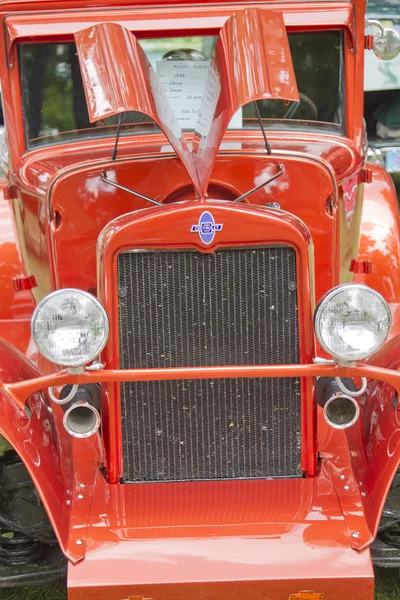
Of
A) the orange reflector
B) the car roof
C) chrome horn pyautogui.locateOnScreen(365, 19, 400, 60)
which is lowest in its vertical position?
the orange reflector

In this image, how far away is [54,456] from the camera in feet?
10.4

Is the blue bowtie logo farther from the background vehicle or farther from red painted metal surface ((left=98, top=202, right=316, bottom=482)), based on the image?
the background vehicle

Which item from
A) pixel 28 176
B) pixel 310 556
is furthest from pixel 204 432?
pixel 28 176

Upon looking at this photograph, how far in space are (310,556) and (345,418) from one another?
0.52 m

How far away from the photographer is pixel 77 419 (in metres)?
2.94

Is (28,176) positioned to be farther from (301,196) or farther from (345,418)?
(345,418)

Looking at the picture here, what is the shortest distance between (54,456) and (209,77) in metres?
1.52

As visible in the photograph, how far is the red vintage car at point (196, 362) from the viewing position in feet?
9.03

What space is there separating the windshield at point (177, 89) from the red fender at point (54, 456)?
1.12 m

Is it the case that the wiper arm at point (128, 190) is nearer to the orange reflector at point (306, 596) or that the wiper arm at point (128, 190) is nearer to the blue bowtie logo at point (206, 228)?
the blue bowtie logo at point (206, 228)

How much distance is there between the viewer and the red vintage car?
2752mm

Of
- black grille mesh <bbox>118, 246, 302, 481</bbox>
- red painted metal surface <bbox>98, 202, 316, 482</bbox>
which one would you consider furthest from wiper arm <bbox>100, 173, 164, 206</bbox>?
black grille mesh <bbox>118, 246, 302, 481</bbox>

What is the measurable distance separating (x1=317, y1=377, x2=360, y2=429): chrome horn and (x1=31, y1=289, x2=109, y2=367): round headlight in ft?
2.71

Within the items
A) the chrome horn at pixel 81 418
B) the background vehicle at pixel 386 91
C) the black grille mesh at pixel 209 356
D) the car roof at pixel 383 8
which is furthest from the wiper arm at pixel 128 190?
the car roof at pixel 383 8
